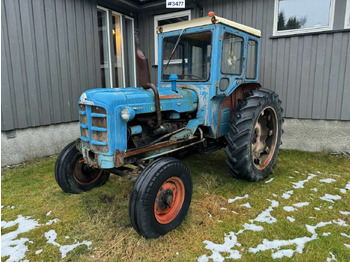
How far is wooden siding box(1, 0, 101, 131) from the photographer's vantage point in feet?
13.8

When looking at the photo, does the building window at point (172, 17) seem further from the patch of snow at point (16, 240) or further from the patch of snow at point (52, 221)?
the patch of snow at point (16, 240)

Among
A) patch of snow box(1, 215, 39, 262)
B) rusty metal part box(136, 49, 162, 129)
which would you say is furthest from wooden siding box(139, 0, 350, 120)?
patch of snow box(1, 215, 39, 262)

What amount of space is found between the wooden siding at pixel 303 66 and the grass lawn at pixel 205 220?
162 centimetres

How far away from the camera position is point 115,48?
A: 20.4 ft

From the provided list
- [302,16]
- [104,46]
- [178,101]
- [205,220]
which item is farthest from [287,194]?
[104,46]

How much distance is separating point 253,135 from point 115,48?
4330mm

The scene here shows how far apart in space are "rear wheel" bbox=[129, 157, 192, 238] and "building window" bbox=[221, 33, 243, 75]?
1.57 meters

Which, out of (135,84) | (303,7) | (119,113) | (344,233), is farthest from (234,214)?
(135,84)

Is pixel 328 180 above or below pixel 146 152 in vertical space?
below

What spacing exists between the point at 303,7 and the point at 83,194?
17.1 feet

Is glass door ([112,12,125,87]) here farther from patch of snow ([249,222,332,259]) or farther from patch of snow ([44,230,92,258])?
patch of snow ([249,222,332,259])

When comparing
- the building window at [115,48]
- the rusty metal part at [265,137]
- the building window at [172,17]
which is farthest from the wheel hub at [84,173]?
the building window at [172,17]

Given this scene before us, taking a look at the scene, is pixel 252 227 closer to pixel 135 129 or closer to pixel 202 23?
pixel 135 129

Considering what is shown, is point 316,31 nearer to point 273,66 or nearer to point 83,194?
point 273,66
